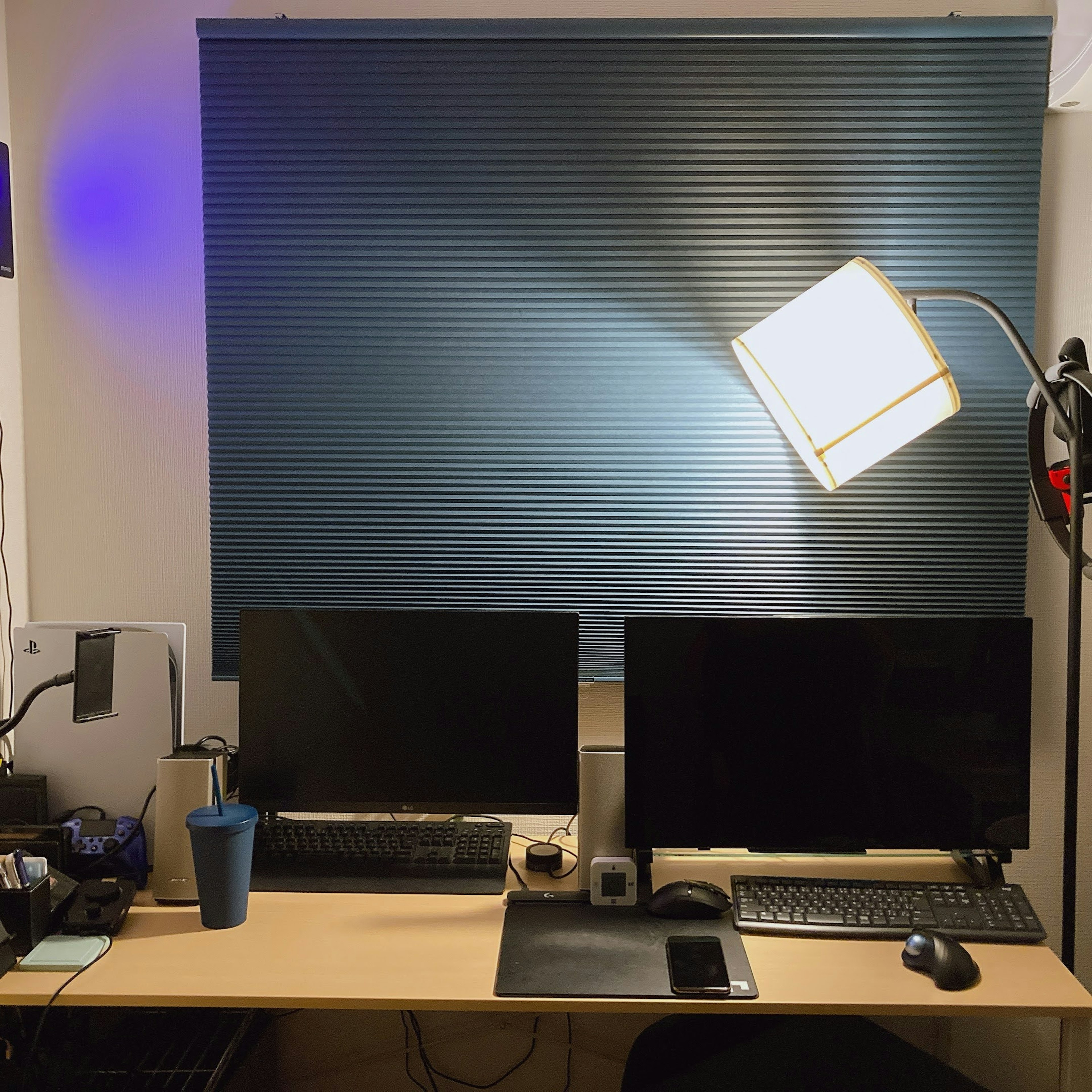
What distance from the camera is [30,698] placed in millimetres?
1525

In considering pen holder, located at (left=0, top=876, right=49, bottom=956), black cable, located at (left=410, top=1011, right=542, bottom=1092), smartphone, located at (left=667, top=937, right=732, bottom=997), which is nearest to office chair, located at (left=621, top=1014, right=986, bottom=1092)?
smartphone, located at (left=667, top=937, right=732, bottom=997)

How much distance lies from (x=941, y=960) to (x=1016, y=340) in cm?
109

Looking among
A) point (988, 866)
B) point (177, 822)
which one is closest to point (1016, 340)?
point (988, 866)

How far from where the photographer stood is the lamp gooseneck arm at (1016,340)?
5.13 feet

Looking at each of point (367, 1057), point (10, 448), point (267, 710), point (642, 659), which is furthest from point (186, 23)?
point (367, 1057)

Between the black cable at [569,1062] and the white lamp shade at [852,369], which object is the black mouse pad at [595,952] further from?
the white lamp shade at [852,369]

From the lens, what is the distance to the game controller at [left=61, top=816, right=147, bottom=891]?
162 centimetres

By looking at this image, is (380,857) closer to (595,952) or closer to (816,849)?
(595,952)

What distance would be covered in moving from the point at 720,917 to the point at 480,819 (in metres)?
0.59

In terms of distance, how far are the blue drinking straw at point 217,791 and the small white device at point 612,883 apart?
651 mm

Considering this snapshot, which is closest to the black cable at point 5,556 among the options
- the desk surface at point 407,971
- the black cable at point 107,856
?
the black cable at point 107,856

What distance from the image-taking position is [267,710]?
1.73 metres

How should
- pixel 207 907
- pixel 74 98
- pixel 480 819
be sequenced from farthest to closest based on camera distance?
pixel 74 98
pixel 480 819
pixel 207 907

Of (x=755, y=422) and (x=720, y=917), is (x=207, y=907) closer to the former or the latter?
(x=720, y=917)
